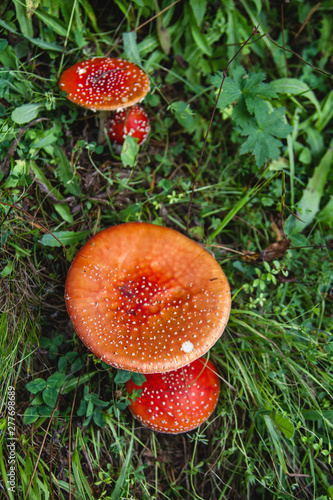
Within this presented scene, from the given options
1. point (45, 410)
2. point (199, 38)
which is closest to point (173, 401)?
point (45, 410)

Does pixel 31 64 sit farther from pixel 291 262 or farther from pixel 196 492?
pixel 196 492

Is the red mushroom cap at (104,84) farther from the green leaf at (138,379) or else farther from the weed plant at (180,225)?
the green leaf at (138,379)

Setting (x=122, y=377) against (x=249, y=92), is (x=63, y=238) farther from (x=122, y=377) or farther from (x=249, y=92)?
(x=249, y=92)

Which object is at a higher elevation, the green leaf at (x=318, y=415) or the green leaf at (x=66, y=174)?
the green leaf at (x=66, y=174)

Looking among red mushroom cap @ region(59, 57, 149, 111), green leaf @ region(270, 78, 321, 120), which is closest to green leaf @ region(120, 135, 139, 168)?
red mushroom cap @ region(59, 57, 149, 111)

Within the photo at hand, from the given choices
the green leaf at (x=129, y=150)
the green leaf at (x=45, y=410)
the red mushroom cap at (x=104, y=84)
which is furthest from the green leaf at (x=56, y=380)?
the red mushroom cap at (x=104, y=84)

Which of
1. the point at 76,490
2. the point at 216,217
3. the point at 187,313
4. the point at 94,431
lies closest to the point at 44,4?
the point at 216,217
